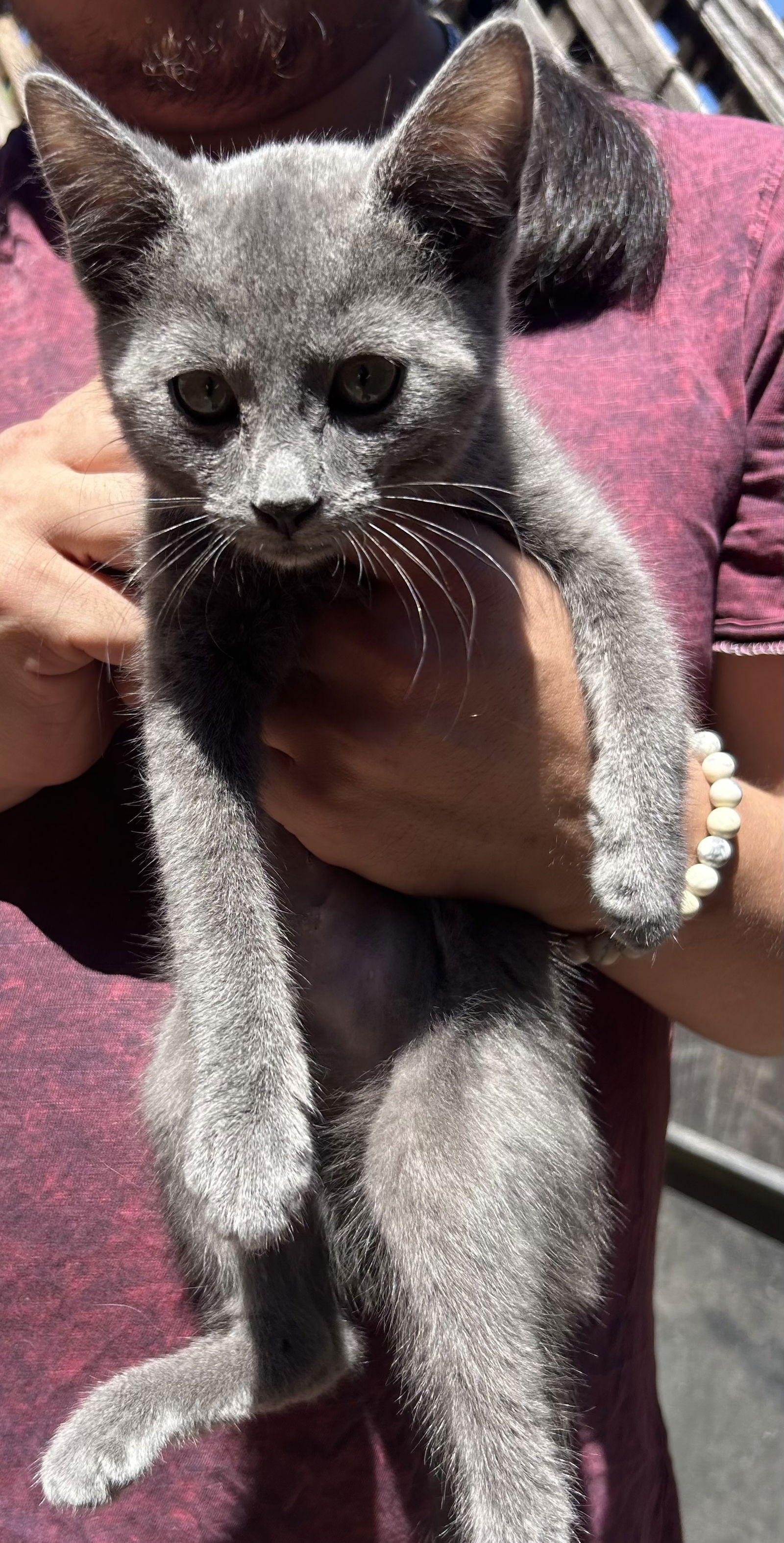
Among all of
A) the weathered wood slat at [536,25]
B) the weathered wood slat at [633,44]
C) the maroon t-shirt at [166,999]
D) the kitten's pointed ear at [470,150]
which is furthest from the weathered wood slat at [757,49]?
the kitten's pointed ear at [470,150]

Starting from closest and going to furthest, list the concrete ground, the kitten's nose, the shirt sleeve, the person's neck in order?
the kitten's nose < the shirt sleeve < the person's neck < the concrete ground

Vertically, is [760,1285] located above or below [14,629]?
below

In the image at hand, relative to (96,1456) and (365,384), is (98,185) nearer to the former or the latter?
(365,384)

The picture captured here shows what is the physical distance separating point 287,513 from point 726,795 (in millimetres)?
481

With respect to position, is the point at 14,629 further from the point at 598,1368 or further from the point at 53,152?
Answer: the point at 598,1368

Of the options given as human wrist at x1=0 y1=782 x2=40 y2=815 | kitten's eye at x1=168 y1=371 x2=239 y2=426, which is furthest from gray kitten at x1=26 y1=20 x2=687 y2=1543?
human wrist at x1=0 y1=782 x2=40 y2=815

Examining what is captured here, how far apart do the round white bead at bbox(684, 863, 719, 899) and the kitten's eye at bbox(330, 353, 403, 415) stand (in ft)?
1.56

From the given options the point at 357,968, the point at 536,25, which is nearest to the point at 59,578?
the point at 357,968

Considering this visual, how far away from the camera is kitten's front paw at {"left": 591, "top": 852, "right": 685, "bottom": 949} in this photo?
2.89 feet

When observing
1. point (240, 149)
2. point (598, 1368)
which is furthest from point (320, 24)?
point (598, 1368)

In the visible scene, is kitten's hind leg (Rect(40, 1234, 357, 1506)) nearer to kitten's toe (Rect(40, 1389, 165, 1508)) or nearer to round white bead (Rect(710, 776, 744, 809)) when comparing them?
kitten's toe (Rect(40, 1389, 165, 1508))

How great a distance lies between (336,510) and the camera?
0.78 metres

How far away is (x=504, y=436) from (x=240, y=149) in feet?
1.52

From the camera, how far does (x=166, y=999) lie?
0.99 metres
